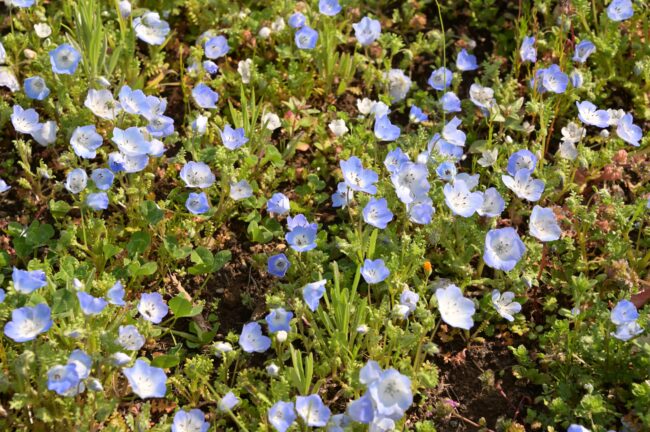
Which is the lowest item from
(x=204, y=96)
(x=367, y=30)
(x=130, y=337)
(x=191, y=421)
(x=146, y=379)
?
(x=191, y=421)

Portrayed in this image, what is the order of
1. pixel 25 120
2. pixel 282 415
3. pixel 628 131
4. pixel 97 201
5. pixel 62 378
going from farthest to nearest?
pixel 628 131, pixel 25 120, pixel 97 201, pixel 282 415, pixel 62 378

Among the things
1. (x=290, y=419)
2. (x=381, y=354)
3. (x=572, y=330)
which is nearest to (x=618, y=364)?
(x=572, y=330)

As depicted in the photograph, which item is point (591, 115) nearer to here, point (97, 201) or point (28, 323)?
point (97, 201)

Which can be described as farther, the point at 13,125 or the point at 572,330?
the point at 13,125

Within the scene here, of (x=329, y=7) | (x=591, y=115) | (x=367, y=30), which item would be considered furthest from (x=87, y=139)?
(x=591, y=115)

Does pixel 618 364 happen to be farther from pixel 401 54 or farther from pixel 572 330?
pixel 401 54

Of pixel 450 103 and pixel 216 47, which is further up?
pixel 216 47

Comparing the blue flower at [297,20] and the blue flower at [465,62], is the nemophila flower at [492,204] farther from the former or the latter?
the blue flower at [297,20]

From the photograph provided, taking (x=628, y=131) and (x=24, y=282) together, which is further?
(x=628, y=131)
